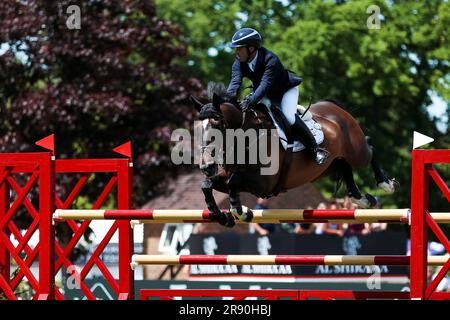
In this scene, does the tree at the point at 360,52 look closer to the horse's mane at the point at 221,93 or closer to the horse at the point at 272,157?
the horse at the point at 272,157

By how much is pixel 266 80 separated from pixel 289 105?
470 mm

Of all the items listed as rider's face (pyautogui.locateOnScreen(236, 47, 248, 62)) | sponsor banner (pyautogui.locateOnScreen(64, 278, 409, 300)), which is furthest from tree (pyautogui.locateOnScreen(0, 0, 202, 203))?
rider's face (pyautogui.locateOnScreen(236, 47, 248, 62))

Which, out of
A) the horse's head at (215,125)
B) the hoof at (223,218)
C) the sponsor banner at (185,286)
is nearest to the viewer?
the horse's head at (215,125)

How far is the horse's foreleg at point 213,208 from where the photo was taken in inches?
263

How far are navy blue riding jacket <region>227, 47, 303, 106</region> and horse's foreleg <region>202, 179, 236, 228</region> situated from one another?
0.71 m

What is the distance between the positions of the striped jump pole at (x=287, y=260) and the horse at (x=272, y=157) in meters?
0.51

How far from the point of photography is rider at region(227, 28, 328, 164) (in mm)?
7102

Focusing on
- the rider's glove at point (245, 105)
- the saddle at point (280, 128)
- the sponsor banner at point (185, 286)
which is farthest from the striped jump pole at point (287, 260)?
the sponsor banner at point (185, 286)

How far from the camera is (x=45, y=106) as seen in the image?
15.5 metres

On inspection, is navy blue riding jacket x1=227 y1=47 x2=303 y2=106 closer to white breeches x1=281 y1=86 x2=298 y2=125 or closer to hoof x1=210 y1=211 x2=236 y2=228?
white breeches x1=281 y1=86 x2=298 y2=125

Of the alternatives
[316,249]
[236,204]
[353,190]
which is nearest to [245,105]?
[236,204]

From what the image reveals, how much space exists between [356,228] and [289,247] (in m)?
1.25
